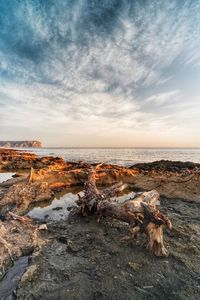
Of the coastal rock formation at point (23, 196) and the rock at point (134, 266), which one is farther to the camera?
the coastal rock formation at point (23, 196)

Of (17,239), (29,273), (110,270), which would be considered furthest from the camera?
(17,239)

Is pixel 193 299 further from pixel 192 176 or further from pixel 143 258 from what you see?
pixel 192 176

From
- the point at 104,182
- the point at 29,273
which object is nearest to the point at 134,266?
the point at 29,273

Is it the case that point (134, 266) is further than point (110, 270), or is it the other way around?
point (134, 266)

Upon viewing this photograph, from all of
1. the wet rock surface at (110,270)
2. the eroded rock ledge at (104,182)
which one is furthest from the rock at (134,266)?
the eroded rock ledge at (104,182)

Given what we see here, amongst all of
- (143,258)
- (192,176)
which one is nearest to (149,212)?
(143,258)

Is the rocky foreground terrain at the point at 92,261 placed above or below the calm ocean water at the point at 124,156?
above

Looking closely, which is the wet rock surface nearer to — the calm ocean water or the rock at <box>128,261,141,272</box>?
the rock at <box>128,261,141,272</box>

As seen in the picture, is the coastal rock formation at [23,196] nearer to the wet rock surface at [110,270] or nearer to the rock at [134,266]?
the wet rock surface at [110,270]

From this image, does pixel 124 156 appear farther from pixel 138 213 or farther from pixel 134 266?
pixel 134 266

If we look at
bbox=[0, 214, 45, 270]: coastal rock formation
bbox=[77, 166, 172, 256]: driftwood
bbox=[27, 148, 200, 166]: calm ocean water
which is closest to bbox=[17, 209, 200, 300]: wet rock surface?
bbox=[77, 166, 172, 256]: driftwood

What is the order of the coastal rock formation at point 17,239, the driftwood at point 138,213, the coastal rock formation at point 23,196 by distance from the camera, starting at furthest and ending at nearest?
the coastal rock formation at point 23,196 → the driftwood at point 138,213 → the coastal rock formation at point 17,239

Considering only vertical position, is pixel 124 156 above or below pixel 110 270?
below

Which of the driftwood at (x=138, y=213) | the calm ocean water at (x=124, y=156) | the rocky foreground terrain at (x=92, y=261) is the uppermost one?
the driftwood at (x=138, y=213)
